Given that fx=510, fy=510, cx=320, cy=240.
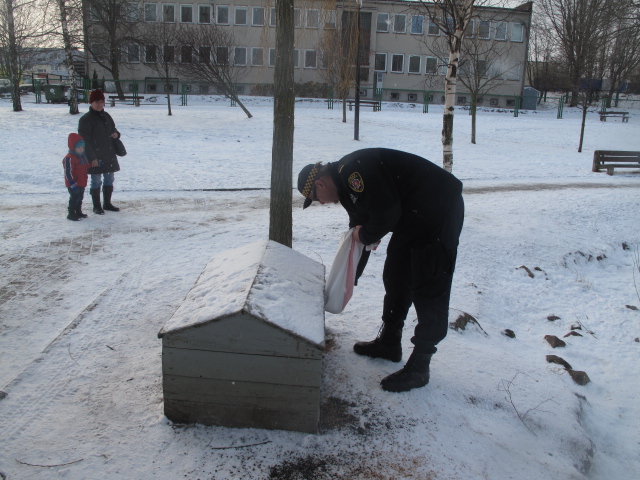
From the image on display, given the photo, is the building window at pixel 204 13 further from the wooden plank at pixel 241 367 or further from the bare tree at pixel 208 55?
the wooden plank at pixel 241 367

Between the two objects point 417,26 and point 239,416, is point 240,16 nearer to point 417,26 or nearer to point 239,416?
point 417,26

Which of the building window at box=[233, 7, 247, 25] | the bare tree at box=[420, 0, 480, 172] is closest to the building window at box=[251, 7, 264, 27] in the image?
the building window at box=[233, 7, 247, 25]

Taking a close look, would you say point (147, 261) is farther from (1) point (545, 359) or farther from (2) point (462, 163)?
(2) point (462, 163)

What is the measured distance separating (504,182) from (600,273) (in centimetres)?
604

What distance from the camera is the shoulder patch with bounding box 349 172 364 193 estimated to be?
9.81 feet

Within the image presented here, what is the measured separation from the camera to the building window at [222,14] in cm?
4256

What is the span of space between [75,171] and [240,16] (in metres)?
40.2

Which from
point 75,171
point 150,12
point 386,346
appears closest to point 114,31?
point 150,12

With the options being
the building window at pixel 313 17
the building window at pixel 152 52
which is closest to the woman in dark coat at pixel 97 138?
the building window at pixel 313 17

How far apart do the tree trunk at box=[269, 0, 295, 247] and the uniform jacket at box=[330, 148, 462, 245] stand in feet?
4.55

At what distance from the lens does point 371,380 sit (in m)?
3.42

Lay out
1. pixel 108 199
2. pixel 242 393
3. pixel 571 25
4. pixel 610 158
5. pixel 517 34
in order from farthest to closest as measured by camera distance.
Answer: pixel 517 34 < pixel 571 25 < pixel 610 158 < pixel 108 199 < pixel 242 393

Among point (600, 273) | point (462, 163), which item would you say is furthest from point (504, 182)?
point (600, 273)

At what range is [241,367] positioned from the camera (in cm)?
269
